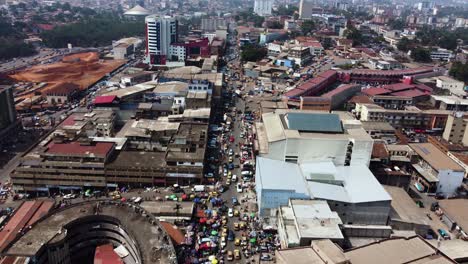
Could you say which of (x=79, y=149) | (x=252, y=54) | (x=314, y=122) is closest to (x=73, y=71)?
(x=252, y=54)

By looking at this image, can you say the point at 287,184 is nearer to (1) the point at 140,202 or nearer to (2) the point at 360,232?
(2) the point at 360,232

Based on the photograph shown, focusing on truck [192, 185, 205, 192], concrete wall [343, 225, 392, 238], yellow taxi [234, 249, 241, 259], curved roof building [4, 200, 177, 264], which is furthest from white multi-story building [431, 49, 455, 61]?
curved roof building [4, 200, 177, 264]

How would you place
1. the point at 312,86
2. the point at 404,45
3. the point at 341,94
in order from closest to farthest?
the point at 341,94
the point at 312,86
the point at 404,45

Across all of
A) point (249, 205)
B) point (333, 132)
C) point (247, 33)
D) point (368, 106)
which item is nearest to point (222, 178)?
point (249, 205)

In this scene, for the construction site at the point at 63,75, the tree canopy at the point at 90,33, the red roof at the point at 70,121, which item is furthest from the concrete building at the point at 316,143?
the tree canopy at the point at 90,33

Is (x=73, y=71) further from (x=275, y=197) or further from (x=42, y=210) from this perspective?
(x=275, y=197)

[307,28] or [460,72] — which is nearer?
[460,72]
